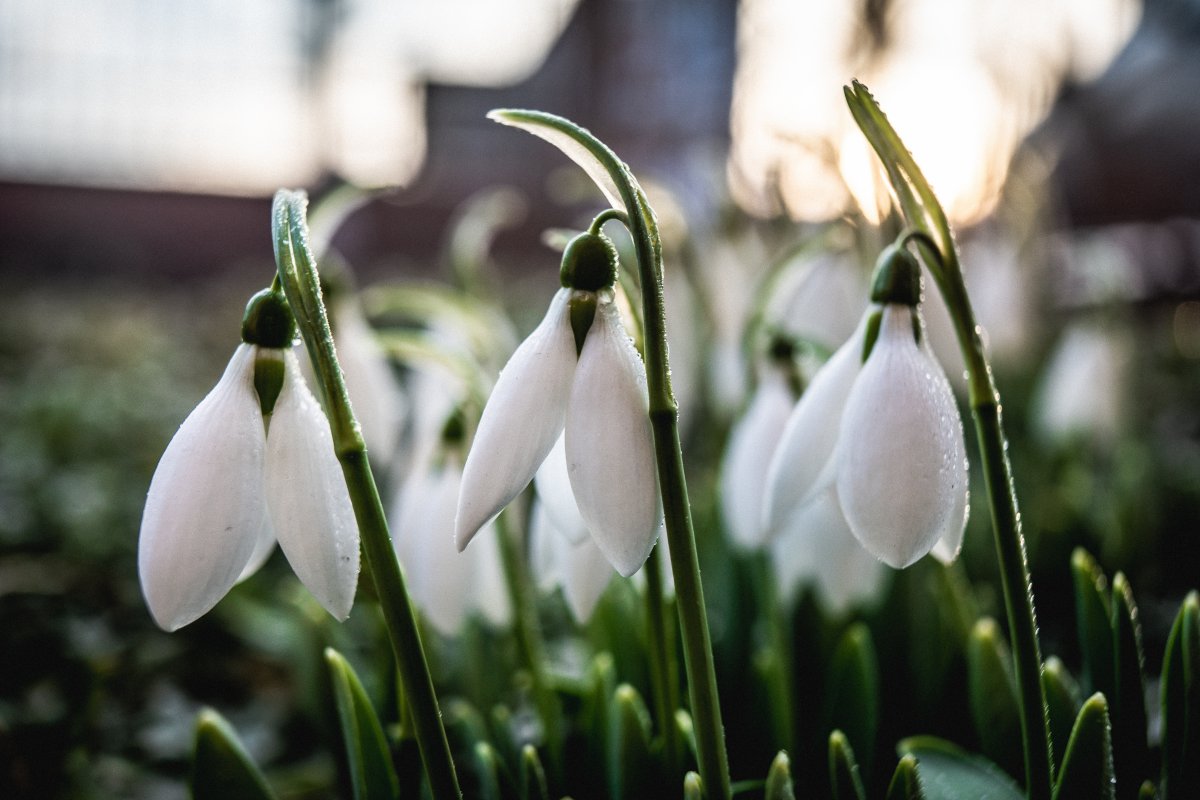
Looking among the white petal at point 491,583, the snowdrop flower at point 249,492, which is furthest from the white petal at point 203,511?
the white petal at point 491,583

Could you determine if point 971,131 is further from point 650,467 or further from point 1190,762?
point 650,467

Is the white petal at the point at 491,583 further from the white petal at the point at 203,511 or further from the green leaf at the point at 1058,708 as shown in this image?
the green leaf at the point at 1058,708

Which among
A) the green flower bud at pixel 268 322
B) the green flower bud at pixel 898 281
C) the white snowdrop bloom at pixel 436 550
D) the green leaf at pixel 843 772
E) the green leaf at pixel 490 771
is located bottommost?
the green leaf at pixel 490 771

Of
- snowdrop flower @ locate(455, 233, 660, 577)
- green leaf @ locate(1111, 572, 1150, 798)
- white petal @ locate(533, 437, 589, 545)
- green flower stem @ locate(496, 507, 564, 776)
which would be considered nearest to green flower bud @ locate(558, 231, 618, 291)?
snowdrop flower @ locate(455, 233, 660, 577)

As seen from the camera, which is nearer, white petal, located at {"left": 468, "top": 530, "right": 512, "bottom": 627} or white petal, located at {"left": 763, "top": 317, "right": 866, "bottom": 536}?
white petal, located at {"left": 763, "top": 317, "right": 866, "bottom": 536}

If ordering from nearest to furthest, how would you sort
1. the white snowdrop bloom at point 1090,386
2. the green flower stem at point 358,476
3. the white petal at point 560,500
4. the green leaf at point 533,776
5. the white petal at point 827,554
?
1. the green flower stem at point 358,476
2. the white petal at point 560,500
3. the green leaf at point 533,776
4. the white petal at point 827,554
5. the white snowdrop bloom at point 1090,386

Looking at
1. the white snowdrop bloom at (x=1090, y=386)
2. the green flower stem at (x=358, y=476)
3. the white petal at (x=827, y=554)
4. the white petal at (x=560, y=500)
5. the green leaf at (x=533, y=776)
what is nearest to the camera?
the green flower stem at (x=358, y=476)

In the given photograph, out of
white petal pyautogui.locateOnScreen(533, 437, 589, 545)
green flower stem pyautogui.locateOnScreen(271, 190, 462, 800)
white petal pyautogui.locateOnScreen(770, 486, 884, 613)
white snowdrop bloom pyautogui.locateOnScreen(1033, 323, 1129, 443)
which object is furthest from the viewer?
white snowdrop bloom pyautogui.locateOnScreen(1033, 323, 1129, 443)

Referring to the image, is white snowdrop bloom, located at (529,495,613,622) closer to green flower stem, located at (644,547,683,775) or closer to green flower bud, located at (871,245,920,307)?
green flower stem, located at (644,547,683,775)
